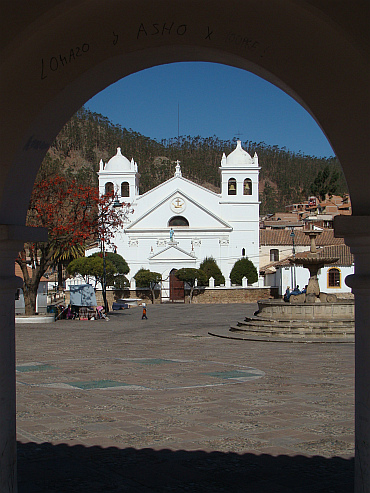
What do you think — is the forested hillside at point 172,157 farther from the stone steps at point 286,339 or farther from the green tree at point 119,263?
the stone steps at point 286,339

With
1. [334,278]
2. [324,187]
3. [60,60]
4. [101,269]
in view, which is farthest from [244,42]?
[324,187]

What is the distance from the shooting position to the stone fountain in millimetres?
15906

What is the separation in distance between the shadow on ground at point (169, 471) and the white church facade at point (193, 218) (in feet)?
143

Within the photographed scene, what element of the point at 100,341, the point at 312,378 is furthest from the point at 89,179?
the point at 312,378

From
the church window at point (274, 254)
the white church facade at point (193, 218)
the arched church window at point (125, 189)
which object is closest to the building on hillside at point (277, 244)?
the church window at point (274, 254)

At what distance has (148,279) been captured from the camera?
4456cm

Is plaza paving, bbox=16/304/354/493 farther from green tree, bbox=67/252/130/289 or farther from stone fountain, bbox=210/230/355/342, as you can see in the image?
green tree, bbox=67/252/130/289

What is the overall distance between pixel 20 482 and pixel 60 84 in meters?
2.77

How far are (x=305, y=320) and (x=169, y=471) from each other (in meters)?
12.8

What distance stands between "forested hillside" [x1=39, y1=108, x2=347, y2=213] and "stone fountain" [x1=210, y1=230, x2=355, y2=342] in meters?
102

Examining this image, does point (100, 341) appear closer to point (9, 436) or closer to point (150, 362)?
point (150, 362)

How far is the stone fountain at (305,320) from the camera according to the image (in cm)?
1591

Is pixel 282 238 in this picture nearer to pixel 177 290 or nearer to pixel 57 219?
pixel 177 290

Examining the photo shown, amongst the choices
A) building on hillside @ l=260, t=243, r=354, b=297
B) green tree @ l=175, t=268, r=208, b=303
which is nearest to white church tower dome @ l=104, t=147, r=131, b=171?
green tree @ l=175, t=268, r=208, b=303
